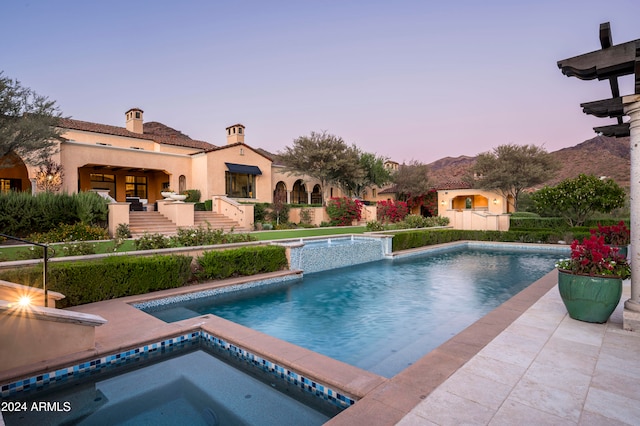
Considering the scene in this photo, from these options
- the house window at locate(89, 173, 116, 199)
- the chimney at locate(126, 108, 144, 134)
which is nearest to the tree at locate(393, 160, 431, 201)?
the chimney at locate(126, 108, 144, 134)

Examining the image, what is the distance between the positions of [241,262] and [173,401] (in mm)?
6300

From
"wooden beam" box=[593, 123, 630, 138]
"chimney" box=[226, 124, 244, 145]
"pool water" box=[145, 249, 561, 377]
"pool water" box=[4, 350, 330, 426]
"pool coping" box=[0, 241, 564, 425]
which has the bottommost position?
"pool water" box=[145, 249, 561, 377]

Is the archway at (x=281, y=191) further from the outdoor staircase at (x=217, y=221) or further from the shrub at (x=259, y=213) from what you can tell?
the outdoor staircase at (x=217, y=221)

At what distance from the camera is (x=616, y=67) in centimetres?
469

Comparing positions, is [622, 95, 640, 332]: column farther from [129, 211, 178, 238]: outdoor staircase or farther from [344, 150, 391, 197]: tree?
[344, 150, 391, 197]: tree

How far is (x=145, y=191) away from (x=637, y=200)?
28.5 metres

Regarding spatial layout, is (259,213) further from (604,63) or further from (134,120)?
(604,63)

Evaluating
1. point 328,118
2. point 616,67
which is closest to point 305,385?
point 616,67

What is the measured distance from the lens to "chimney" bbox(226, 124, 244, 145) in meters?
31.0

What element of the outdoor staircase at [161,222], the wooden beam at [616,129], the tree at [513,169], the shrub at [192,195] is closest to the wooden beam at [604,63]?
the wooden beam at [616,129]

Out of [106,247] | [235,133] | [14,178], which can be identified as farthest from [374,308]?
[235,133]

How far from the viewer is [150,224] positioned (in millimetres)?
18172

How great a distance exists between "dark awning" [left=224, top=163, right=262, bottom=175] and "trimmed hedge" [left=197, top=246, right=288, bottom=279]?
49.3 ft

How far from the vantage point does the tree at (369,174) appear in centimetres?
3350
